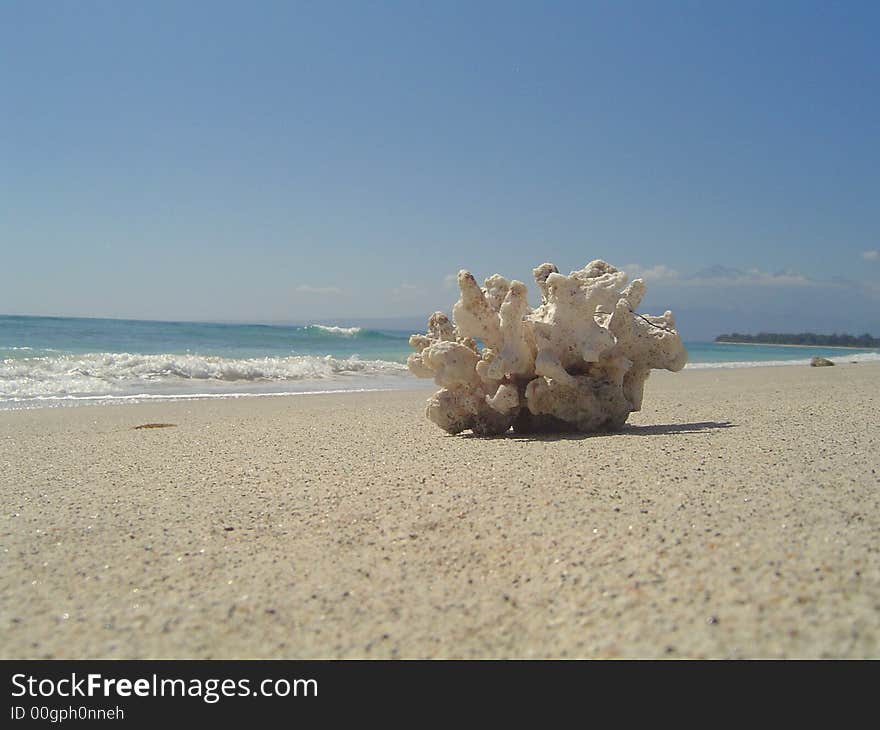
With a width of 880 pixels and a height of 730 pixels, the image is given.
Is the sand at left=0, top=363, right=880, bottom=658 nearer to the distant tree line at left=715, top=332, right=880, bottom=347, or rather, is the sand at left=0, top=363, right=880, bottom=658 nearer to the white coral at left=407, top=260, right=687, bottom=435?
the white coral at left=407, top=260, right=687, bottom=435

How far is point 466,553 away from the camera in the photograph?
2.29 metres

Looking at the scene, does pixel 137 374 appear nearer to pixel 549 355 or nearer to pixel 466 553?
pixel 549 355

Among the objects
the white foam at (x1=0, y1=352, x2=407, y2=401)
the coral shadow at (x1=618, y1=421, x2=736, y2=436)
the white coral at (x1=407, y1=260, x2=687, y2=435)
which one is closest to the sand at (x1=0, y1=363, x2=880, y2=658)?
the coral shadow at (x1=618, y1=421, x2=736, y2=436)

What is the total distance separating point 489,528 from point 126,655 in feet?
4.14

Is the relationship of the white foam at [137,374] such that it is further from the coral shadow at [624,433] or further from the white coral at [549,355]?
the coral shadow at [624,433]

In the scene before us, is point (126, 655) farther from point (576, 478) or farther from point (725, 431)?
point (725, 431)

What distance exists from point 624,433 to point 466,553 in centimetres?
265

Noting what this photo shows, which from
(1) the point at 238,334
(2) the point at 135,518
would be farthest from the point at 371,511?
(1) the point at 238,334

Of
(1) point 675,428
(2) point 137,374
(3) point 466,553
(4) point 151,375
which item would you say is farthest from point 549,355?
(2) point 137,374

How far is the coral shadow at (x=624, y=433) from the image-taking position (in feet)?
14.8

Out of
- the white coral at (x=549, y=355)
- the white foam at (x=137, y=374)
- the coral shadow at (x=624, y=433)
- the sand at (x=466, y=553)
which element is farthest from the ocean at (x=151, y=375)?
the sand at (x=466, y=553)

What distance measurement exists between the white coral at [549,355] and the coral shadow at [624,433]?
0.10m

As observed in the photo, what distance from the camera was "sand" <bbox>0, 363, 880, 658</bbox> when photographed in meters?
1.74
